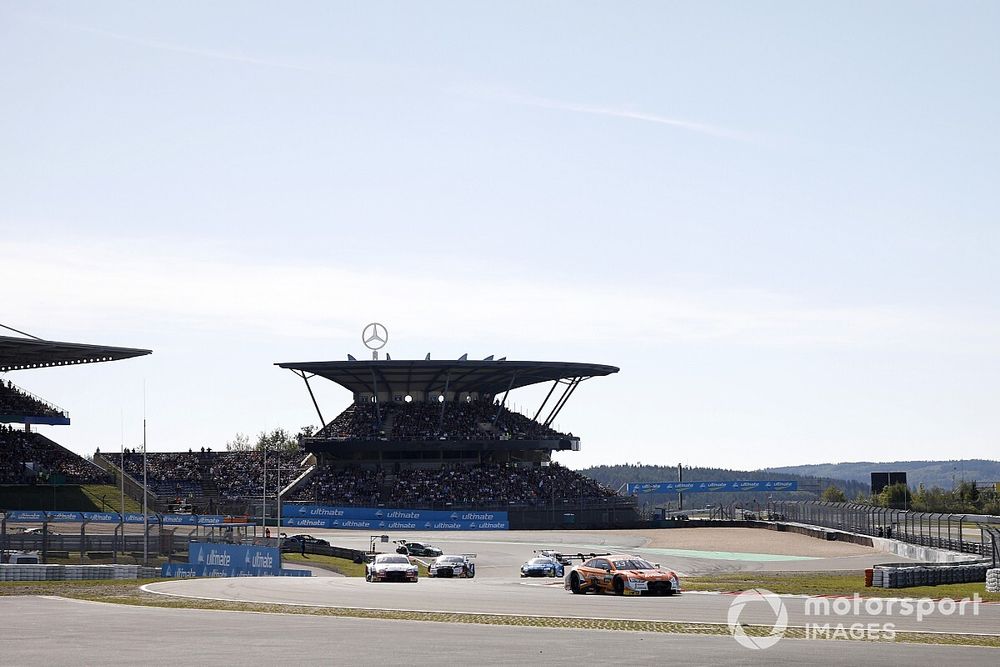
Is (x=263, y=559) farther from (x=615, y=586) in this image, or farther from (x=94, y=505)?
(x=94, y=505)

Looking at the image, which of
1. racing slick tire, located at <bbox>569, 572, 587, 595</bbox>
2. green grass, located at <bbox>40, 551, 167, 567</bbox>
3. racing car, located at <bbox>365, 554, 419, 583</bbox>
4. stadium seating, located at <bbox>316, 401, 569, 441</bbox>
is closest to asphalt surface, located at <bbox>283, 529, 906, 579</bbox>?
racing car, located at <bbox>365, 554, 419, 583</bbox>

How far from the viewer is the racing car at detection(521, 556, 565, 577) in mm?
52000

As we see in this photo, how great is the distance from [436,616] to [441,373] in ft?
282

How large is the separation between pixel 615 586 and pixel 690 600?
3674 mm

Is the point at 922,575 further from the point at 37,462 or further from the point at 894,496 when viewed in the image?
the point at 894,496

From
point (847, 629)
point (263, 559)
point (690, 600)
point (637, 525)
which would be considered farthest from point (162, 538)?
point (637, 525)

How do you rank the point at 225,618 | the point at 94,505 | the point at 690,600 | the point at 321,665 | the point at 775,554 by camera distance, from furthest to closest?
the point at 94,505
the point at 775,554
the point at 690,600
the point at 225,618
the point at 321,665

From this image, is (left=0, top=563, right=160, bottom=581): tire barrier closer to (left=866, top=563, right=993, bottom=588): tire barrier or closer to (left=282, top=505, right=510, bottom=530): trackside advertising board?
(left=866, top=563, right=993, bottom=588): tire barrier

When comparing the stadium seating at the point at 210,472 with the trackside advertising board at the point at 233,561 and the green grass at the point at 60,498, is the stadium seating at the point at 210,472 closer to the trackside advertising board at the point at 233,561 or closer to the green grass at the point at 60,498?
the green grass at the point at 60,498

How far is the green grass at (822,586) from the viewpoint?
111ft

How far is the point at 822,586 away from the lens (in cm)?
3828

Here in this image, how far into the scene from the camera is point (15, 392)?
100 m
